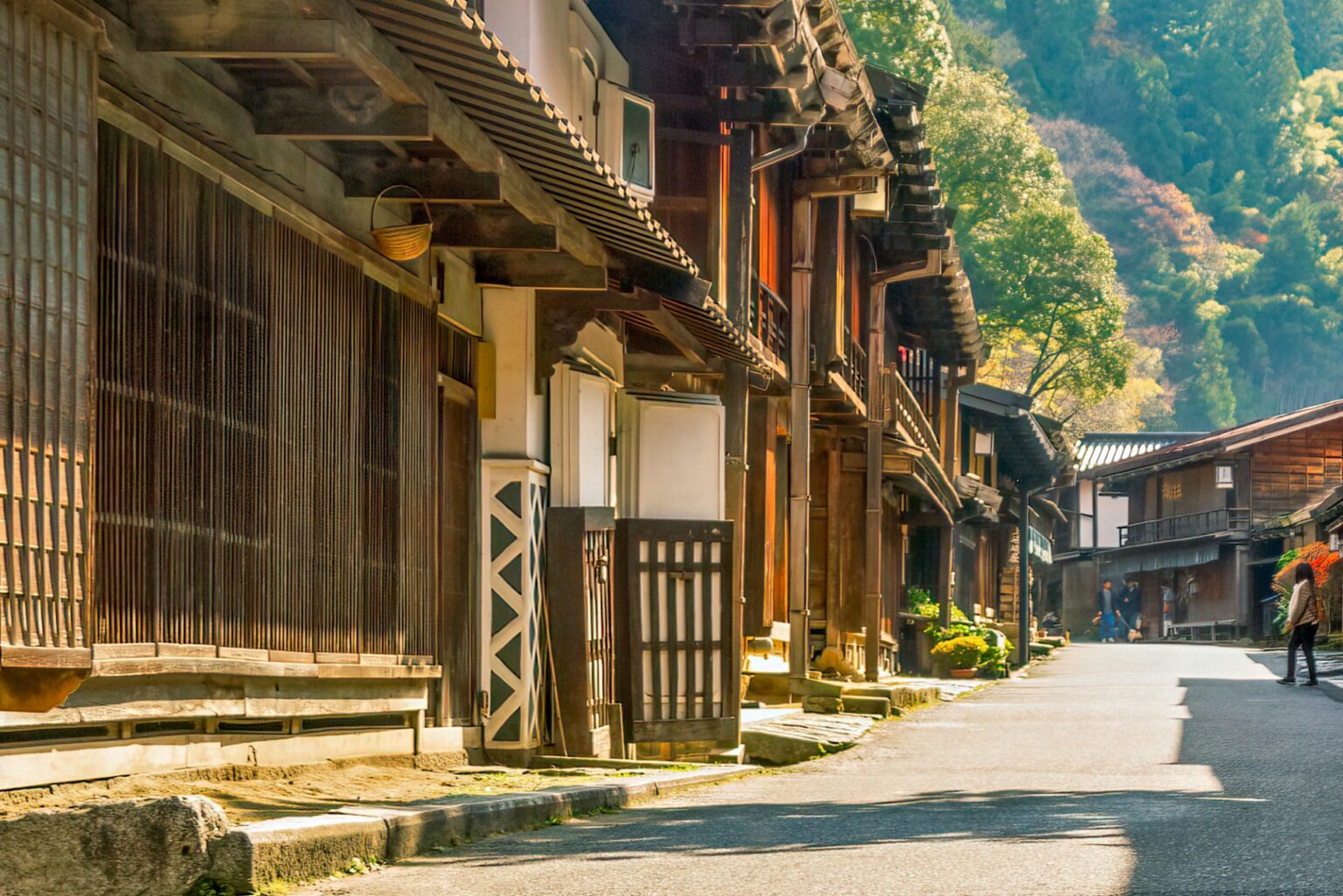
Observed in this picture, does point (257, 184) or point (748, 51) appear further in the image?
point (748, 51)

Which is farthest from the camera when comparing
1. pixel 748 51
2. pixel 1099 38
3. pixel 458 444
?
pixel 1099 38

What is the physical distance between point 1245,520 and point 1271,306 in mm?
36163

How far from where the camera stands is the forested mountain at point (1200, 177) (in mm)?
88688

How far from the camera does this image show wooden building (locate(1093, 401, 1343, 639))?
56312mm

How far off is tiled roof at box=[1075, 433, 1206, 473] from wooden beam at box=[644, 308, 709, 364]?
57.6 m

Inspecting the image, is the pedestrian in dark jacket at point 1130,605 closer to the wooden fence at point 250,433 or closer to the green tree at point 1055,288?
the green tree at point 1055,288

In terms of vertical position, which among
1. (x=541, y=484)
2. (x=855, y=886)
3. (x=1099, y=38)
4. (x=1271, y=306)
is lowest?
(x=855, y=886)

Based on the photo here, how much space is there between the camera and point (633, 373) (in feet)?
56.8

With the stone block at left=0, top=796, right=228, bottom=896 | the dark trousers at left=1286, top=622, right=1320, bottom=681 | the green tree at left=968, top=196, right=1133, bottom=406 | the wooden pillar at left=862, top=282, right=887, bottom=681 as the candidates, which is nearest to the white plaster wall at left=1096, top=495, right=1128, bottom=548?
the green tree at left=968, top=196, right=1133, bottom=406

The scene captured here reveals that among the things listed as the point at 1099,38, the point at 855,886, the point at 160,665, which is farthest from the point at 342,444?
the point at 1099,38

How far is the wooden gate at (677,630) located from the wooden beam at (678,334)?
1.52 metres

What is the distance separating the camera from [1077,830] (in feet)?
29.7

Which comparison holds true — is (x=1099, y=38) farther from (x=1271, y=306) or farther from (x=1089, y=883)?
(x=1089, y=883)

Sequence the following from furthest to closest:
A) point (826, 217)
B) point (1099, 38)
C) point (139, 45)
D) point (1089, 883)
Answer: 1. point (1099, 38)
2. point (826, 217)
3. point (139, 45)
4. point (1089, 883)
